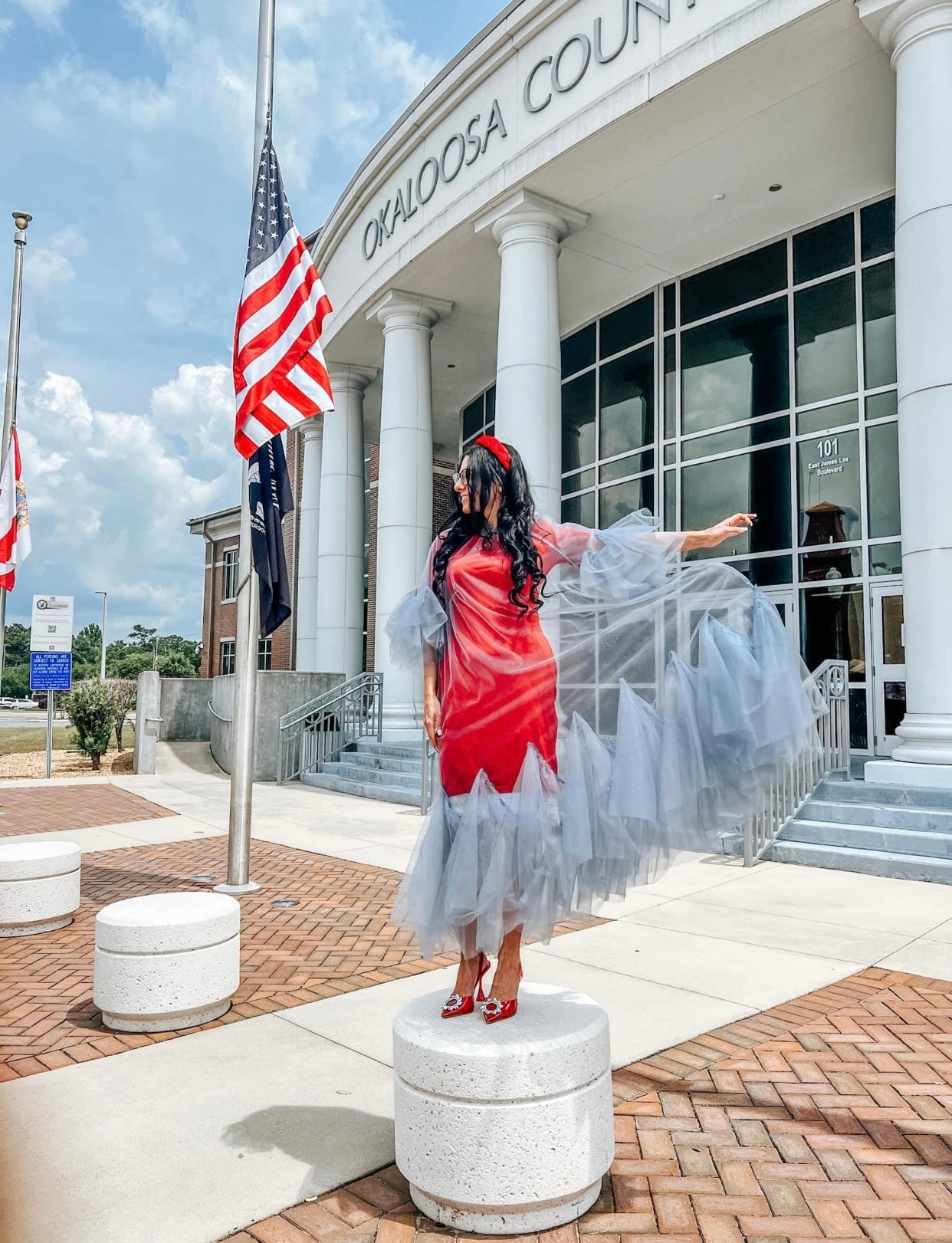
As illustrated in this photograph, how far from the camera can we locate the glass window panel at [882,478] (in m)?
12.5

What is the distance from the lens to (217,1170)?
2.86 meters

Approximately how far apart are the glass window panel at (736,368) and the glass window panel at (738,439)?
153 millimetres

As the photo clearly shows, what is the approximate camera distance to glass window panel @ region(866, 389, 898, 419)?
41.2 feet

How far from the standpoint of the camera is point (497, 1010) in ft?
9.31

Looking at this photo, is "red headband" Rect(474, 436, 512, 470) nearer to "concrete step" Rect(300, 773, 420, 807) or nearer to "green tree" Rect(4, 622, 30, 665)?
"concrete step" Rect(300, 773, 420, 807)

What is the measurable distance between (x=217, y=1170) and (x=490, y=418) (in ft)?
62.6

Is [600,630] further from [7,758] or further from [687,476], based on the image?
[7,758]

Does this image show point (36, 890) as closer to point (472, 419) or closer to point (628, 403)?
point (628, 403)

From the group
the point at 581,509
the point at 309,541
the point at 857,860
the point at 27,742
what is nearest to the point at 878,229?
the point at 581,509

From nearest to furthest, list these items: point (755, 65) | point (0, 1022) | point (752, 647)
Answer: point (752, 647) → point (0, 1022) → point (755, 65)

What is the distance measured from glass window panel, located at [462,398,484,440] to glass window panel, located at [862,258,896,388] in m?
10.1

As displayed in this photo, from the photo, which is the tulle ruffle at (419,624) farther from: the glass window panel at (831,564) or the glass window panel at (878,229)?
the glass window panel at (878,229)

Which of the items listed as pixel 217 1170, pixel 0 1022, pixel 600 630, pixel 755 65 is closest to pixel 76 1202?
pixel 217 1170
